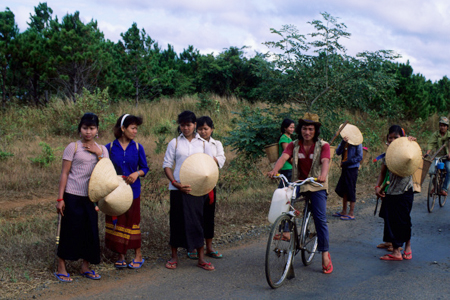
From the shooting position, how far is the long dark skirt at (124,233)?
5.33m

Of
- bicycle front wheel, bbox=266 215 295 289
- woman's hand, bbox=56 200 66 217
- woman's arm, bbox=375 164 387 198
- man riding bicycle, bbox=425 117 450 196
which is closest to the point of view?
bicycle front wheel, bbox=266 215 295 289

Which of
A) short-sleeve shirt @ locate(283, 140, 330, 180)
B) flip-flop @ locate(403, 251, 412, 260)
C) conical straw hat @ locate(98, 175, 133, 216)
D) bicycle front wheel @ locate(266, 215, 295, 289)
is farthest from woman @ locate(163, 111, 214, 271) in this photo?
flip-flop @ locate(403, 251, 412, 260)

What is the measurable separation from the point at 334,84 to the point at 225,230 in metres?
5.10

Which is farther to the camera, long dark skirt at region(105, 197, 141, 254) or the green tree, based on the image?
the green tree

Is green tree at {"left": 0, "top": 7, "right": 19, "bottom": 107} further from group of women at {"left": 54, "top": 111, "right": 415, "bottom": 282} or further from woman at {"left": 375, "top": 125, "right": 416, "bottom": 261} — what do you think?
woman at {"left": 375, "top": 125, "right": 416, "bottom": 261}

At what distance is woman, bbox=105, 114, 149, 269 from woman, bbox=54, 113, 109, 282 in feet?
1.05

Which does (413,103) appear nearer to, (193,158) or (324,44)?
(324,44)

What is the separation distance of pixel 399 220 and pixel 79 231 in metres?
4.10

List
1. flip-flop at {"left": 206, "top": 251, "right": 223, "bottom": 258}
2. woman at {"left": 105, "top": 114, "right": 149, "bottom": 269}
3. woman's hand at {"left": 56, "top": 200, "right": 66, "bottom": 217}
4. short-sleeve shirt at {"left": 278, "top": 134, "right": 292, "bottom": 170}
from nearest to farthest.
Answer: woman's hand at {"left": 56, "top": 200, "right": 66, "bottom": 217} < woman at {"left": 105, "top": 114, "right": 149, "bottom": 269} < flip-flop at {"left": 206, "top": 251, "right": 223, "bottom": 258} < short-sleeve shirt at {"left": 278, "top": 134, "right": 292, "bottom": 170}

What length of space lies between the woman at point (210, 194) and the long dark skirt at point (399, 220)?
2.33 metres

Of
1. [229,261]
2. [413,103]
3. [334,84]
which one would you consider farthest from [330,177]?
[413,103]

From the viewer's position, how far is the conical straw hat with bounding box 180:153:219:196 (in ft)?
17.3

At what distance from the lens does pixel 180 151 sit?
18.0 feet

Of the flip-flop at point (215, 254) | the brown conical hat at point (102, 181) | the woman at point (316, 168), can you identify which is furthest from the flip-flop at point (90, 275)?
the woman at point (316, 168)
